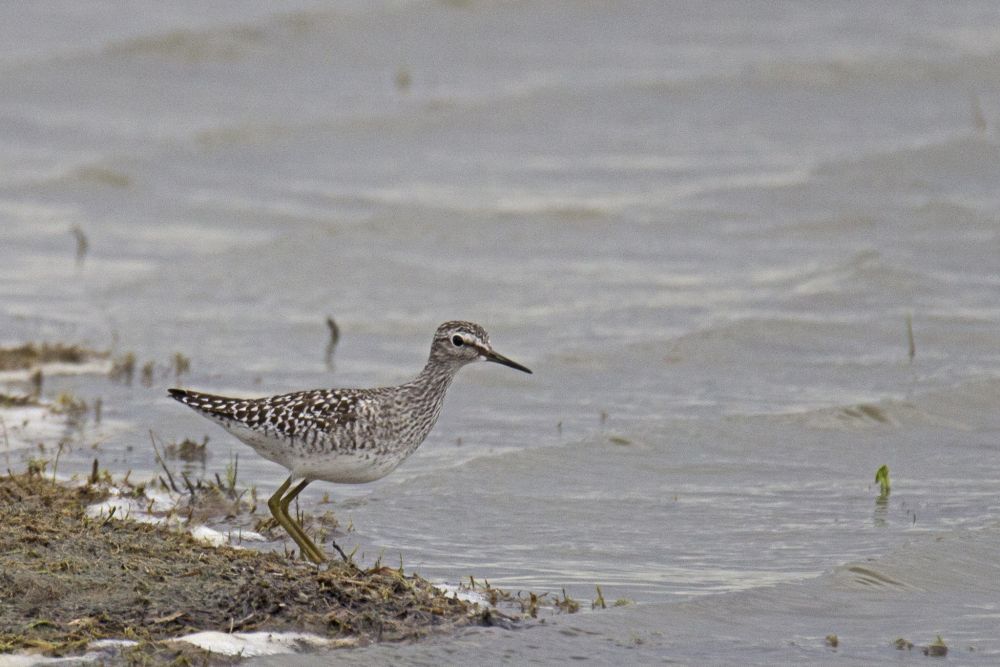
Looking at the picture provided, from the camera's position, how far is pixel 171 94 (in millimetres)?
21703

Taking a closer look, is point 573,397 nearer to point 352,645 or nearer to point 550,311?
point 550,311

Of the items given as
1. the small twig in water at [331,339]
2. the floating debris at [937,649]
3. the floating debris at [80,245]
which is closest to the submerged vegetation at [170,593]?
the floating debris at [937,649]

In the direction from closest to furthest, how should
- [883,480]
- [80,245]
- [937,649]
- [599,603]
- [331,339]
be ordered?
[937,649] → [599,603] → [883,480] → [331,339] → [80,245]

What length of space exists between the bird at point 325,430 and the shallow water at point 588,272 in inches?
23.1

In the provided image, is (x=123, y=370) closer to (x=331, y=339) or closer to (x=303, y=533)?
(x=331, y=339)

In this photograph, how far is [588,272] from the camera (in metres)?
15.4

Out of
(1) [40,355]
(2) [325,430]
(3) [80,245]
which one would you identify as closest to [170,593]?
(2) [325,430]

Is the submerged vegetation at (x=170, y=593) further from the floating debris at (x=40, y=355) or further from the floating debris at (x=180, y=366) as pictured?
the floating debris at (x=180, y=366)

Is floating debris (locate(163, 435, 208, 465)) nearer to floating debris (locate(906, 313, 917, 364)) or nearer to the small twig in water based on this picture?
the small twig in water

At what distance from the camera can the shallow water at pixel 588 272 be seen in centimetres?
841

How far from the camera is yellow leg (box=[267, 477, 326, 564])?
7699 mm

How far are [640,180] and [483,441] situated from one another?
8.09 metres

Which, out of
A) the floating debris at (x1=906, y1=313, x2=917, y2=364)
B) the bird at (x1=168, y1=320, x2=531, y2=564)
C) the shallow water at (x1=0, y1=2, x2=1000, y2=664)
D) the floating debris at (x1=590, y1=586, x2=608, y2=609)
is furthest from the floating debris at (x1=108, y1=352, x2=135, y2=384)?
the floating debris at (x1=906, y1=313, x2=917, y2=364)

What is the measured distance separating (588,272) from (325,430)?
7.82m
